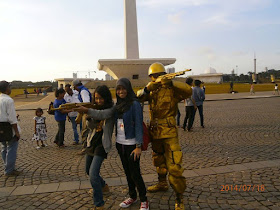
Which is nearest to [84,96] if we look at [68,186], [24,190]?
[68,186]

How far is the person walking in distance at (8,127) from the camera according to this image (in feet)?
13.0

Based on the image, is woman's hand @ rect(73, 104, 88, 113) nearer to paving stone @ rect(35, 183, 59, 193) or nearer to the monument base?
paving stone @ rect(35, 183, 59, 193)

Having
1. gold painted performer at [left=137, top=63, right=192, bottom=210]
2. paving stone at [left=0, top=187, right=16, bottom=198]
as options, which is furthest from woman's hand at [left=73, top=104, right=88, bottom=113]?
paving stone at [left=0, top=187, right=16, bottom=198]

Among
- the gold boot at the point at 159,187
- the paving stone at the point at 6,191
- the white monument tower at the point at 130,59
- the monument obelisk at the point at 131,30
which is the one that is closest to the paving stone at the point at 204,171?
the gold boot at the point at 159,187

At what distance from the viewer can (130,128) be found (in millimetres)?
2713

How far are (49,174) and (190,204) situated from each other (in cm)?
266

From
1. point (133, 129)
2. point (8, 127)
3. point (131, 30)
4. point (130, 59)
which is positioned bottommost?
point (8, 127)

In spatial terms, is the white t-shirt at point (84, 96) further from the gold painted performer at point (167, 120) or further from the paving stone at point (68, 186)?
the gold painted performer at point (167, 120)

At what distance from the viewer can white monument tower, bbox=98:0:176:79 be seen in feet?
111

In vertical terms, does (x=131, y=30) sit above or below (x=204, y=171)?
above

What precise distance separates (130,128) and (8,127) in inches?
104

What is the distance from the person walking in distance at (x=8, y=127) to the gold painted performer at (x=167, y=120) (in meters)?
2.55

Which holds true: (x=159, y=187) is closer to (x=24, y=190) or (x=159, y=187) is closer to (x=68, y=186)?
(x=68, y=186)
